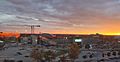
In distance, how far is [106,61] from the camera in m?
80.6

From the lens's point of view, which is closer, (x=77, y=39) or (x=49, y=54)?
(x=49, y=54)

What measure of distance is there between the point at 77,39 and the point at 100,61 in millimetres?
98377

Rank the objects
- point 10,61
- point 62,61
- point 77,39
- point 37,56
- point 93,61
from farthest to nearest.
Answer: point 77,39 < point 93,61 < point 10,61 < point 62,61 < point 37,56

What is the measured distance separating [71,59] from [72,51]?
3.20 m

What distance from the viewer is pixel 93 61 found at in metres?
77.2

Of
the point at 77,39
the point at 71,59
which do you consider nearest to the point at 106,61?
the point at 71,59

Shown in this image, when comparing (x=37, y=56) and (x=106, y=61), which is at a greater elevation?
(x=37, y=56)

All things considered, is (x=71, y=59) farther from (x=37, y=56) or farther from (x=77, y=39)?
(x=77, y=39)

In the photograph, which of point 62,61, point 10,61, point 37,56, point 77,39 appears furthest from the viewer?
point 77,39

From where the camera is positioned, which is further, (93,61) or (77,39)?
(77,39)

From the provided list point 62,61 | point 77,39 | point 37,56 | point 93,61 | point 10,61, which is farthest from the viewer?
point 77,39

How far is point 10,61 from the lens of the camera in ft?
237

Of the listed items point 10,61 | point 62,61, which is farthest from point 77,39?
point 62,61

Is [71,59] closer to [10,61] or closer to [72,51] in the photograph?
[72,51]
